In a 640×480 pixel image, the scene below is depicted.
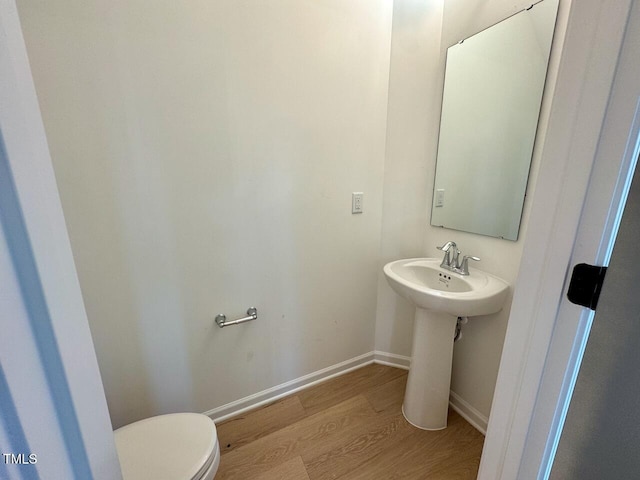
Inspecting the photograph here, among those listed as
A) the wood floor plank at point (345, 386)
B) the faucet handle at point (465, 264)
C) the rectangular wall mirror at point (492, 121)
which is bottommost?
the wood floor plank at point (345, 386)

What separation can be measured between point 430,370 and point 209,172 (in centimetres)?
141

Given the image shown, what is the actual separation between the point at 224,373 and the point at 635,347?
146 centimetres

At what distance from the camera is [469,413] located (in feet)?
4.60

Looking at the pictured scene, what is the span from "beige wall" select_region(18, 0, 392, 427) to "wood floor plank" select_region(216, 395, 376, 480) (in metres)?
0.26

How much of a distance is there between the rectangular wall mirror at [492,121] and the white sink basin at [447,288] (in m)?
0.23

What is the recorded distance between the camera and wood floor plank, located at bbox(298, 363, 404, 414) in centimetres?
150

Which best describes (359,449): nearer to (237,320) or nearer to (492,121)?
(237,320)

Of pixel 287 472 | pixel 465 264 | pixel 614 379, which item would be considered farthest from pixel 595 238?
pixel 287 472

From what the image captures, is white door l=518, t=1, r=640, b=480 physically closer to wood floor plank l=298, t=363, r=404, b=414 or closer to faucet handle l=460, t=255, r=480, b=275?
faucet handle l=460, t=255, r=480, b=275

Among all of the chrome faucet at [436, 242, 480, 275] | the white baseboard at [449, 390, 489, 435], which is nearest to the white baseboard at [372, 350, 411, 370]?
the white baseboard at [449, 390, 489, 435]

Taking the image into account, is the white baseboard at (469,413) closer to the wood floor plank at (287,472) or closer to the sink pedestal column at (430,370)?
the sink pedestal column at (430,370)

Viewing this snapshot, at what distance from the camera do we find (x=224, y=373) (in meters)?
→ 1.33

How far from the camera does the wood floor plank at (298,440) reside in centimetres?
116

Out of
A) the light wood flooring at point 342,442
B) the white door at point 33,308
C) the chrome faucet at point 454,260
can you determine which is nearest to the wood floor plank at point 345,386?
the light wood flooring at point 342,442
